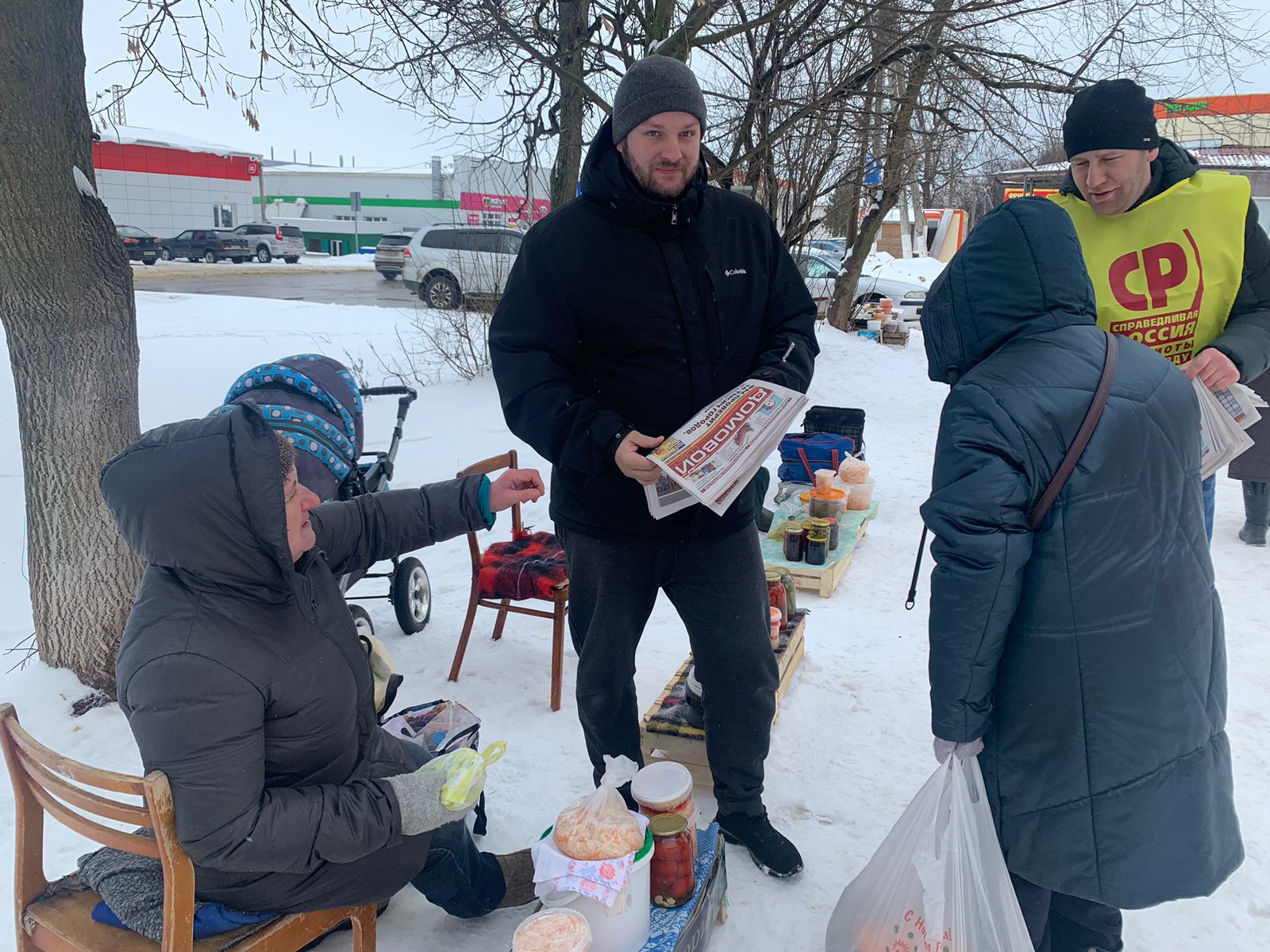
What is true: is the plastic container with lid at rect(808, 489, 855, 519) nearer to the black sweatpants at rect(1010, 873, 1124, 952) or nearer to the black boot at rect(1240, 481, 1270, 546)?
the black boot at rect(1240, 481, 1270, 546)

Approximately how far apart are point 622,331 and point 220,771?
132 cm

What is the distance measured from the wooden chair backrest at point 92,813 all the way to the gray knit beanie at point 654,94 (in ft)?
5.78

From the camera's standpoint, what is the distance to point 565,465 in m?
2.17

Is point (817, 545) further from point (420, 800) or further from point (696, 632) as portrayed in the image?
point (420, 800)

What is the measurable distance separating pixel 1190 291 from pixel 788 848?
1.98 meters

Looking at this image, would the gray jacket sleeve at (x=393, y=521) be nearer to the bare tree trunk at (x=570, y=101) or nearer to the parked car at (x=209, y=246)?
the bare tree trunk at (x=570, y=101)

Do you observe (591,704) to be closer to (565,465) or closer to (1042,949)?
(565,465)

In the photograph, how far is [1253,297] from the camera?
8.12ft

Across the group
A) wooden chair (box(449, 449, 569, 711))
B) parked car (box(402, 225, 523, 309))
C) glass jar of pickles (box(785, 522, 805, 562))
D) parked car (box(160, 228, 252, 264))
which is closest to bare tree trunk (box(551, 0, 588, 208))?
parked car (box(402, 225, 523, 309))

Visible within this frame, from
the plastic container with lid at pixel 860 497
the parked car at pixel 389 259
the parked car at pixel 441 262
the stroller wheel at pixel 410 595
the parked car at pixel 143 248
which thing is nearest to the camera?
the stroller wheel at pixel 410 595

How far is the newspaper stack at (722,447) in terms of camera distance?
6.45 feet

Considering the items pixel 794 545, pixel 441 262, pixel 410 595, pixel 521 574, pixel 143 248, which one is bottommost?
pixel 410 595

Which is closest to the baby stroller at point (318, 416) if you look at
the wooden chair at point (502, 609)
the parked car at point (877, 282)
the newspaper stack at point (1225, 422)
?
the wooden chair at point (502, 609)

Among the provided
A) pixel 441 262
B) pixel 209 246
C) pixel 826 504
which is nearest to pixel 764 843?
pixel 826 504
